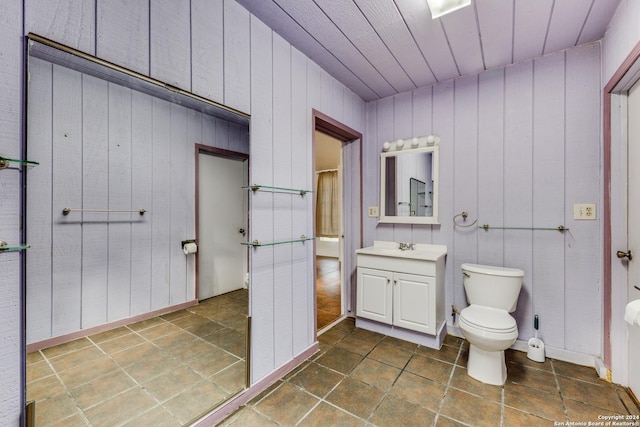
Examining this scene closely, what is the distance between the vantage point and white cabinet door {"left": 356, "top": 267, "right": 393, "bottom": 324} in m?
2.41

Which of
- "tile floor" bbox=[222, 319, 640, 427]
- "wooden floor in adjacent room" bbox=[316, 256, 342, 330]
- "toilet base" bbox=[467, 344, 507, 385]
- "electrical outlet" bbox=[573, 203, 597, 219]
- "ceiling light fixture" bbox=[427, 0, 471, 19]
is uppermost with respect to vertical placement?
"ceiling light fixture" bbox=[427, 0, 471, 19]

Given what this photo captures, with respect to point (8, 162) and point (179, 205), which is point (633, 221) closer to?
point (179, 205)

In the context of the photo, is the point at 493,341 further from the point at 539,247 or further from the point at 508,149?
the point at 508,149

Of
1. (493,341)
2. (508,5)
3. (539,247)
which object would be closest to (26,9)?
(508,5)

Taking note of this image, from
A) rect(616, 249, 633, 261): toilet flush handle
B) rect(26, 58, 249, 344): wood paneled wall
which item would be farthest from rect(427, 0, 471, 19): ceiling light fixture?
rect(616, 249, 633, 261): toilet flush handle

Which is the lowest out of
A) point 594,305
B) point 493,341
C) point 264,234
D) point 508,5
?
point 493,341

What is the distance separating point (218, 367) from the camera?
1607 millimetres

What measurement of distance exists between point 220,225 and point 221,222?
0.7 inches

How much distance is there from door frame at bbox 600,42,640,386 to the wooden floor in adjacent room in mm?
2078

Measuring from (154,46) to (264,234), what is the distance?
1102 mm

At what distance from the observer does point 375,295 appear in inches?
97.8

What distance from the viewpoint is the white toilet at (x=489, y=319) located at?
1.72 metres

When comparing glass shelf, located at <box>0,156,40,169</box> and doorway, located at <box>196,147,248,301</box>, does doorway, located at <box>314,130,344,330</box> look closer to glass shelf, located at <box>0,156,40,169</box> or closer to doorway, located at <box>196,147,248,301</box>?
doorway, located at <box>196,147,248,301</box>

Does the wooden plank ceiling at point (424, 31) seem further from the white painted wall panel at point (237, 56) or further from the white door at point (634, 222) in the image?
the white door at point (634, 222)
